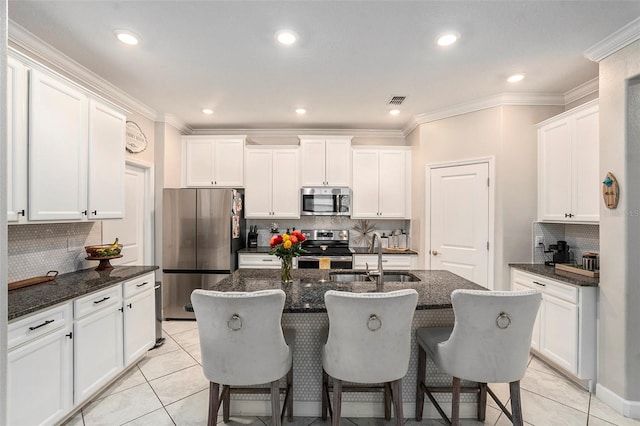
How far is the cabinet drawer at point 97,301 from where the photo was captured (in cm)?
208

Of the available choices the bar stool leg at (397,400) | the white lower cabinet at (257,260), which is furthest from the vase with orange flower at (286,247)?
the white lower cabinet at (257,260)

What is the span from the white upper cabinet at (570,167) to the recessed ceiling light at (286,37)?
8.55 ft

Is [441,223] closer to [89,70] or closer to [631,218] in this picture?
[631,218]

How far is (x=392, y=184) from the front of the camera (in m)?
4.49

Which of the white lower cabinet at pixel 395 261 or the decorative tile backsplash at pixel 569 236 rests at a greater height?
the decorative tile backsplash at pixel 569 236

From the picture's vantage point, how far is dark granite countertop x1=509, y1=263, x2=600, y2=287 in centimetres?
244

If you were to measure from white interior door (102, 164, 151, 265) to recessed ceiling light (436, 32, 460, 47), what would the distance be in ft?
11.7

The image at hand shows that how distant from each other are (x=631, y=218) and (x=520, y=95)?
68.7 inches

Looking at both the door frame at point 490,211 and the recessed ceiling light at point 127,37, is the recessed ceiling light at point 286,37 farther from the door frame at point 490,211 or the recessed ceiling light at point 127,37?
the door frame at point 490,211

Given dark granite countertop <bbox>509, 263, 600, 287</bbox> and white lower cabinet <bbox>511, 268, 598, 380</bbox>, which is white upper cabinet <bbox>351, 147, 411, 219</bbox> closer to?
dark granite countertop <bbox>509, 263, 600, 287</bbox>

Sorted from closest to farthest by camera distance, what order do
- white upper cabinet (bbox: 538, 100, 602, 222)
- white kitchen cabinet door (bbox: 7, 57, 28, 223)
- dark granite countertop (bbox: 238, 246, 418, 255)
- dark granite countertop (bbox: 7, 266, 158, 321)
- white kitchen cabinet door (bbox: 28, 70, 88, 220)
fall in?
dark granite countertop (bbox: 7, 266, 158, 321), white kitchen cabinet door (bbox: 7, 57, 28, 223), white kitchen cabinet door (bbox: 28, 70, 88, 220), white upper cabinet (bbox: 538, 100, 602, 222), dark granite countertop (bbox: 238, 246, 418, 255)

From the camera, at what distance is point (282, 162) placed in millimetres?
4500

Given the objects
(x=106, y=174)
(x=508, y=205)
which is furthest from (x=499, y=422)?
(x=106, y=174)

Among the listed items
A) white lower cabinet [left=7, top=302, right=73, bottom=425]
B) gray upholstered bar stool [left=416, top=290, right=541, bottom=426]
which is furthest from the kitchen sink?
white lower cabinet [left=7, top=302, right=73, bottom=425]
